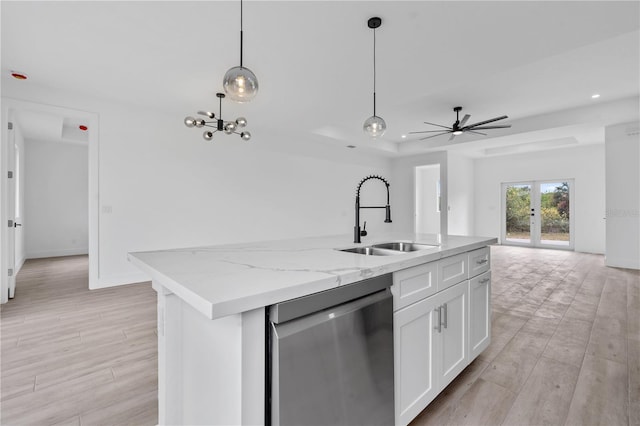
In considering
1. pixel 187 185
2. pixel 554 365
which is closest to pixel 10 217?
pixel 187 185

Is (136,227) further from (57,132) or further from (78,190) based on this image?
(78,190)

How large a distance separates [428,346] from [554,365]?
1.27 m

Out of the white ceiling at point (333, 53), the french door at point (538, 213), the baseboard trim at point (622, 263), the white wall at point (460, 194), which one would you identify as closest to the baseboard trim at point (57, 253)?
the white ceiling at point (333, 53)

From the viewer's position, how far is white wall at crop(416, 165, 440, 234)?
934 cm

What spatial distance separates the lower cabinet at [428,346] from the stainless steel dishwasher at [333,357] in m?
0.10

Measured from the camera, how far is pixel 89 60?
10.0 ft

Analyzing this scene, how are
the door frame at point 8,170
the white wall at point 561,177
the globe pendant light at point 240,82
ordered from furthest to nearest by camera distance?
the white wall at point 561,177 → the door frame at point 8,170 → the globe pendant light at point 240,82

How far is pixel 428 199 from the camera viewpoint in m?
9.52

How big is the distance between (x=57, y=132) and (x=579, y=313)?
8.68m

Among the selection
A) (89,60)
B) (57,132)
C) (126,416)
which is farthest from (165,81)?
(57,132)

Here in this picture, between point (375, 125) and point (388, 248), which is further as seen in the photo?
point (375, 125)

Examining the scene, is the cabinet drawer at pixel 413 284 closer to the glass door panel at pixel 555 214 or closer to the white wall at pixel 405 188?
the white wall at pixel 405 188

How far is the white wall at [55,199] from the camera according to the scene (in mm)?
6527

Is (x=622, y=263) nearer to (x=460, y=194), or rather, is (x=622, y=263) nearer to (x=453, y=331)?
(x=460, y=194)
